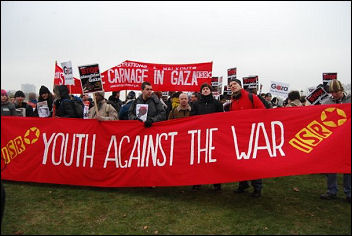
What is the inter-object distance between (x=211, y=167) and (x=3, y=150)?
4.55 meters

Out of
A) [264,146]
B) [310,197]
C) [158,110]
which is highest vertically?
[158,110]

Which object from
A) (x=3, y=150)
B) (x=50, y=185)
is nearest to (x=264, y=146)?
(x=50, y=185)

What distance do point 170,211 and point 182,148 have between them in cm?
119

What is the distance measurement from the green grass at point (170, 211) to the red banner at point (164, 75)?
4454 mm

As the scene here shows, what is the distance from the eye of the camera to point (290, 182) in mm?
6566

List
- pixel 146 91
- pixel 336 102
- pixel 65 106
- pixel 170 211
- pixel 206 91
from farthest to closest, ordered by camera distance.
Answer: pixel 65 106
pixel 146 91
pixel 206 91
pixel 336 102
pixel 170 211

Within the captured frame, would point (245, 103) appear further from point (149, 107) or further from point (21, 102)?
point (21, 102)

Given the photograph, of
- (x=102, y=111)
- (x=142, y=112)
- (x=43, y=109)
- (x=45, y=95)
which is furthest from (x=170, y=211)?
(x=45, y=95)

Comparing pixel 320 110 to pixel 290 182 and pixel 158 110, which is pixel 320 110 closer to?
pixel 290 182

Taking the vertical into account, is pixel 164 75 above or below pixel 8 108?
above

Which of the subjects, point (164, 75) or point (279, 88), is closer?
point (164, 75)

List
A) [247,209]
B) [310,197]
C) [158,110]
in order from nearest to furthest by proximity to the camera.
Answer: [247,209]
[310,197]
[158,110]

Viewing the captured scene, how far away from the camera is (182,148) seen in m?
5.44

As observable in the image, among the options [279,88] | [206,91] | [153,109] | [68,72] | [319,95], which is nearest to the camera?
[206,91]
